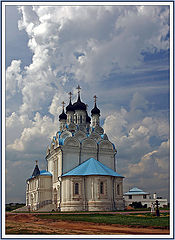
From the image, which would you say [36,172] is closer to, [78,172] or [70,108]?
[78,172]

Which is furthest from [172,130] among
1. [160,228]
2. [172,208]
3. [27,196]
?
[27,196]

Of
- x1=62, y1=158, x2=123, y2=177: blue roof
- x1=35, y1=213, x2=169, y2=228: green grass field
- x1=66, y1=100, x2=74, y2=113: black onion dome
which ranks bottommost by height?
x1=35, y1=213, x2=169, y2=228: green grass field

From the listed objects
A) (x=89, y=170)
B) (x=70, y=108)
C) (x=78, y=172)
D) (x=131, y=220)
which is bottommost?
(x=131, y=220)

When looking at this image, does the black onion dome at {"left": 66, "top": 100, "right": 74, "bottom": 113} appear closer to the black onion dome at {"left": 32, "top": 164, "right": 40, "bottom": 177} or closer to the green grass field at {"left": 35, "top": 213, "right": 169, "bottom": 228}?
the black onion dome at {"left": 32, "top": 164, "right": 40, "bottom": 177}

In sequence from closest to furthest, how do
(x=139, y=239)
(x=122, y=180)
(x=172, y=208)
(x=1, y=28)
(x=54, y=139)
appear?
(x=139, y=239)
(x=172, y=208)
(x=1, y=28)
(x=122, y=180)
(x=54, y=139)

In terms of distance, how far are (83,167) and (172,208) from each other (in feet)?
64.3

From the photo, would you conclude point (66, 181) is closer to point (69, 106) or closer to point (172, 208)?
point (69, 106)

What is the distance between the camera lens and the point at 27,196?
1613 inches

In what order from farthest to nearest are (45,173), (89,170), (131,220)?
(45,173) → (89,170) → (131,220)

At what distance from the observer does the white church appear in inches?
1209

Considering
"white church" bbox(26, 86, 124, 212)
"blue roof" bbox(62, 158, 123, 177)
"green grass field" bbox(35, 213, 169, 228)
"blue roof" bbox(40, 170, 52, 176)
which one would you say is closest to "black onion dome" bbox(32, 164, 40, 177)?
"white church" bbox(26, 86, 124, 212)

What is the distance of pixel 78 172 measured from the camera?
1248 inches

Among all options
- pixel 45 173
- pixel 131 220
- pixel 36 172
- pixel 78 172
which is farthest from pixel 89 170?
pixel 131 220

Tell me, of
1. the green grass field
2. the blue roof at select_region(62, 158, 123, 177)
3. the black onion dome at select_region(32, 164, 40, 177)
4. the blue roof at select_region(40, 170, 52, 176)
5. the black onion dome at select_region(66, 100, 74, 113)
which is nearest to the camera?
the green grass field
